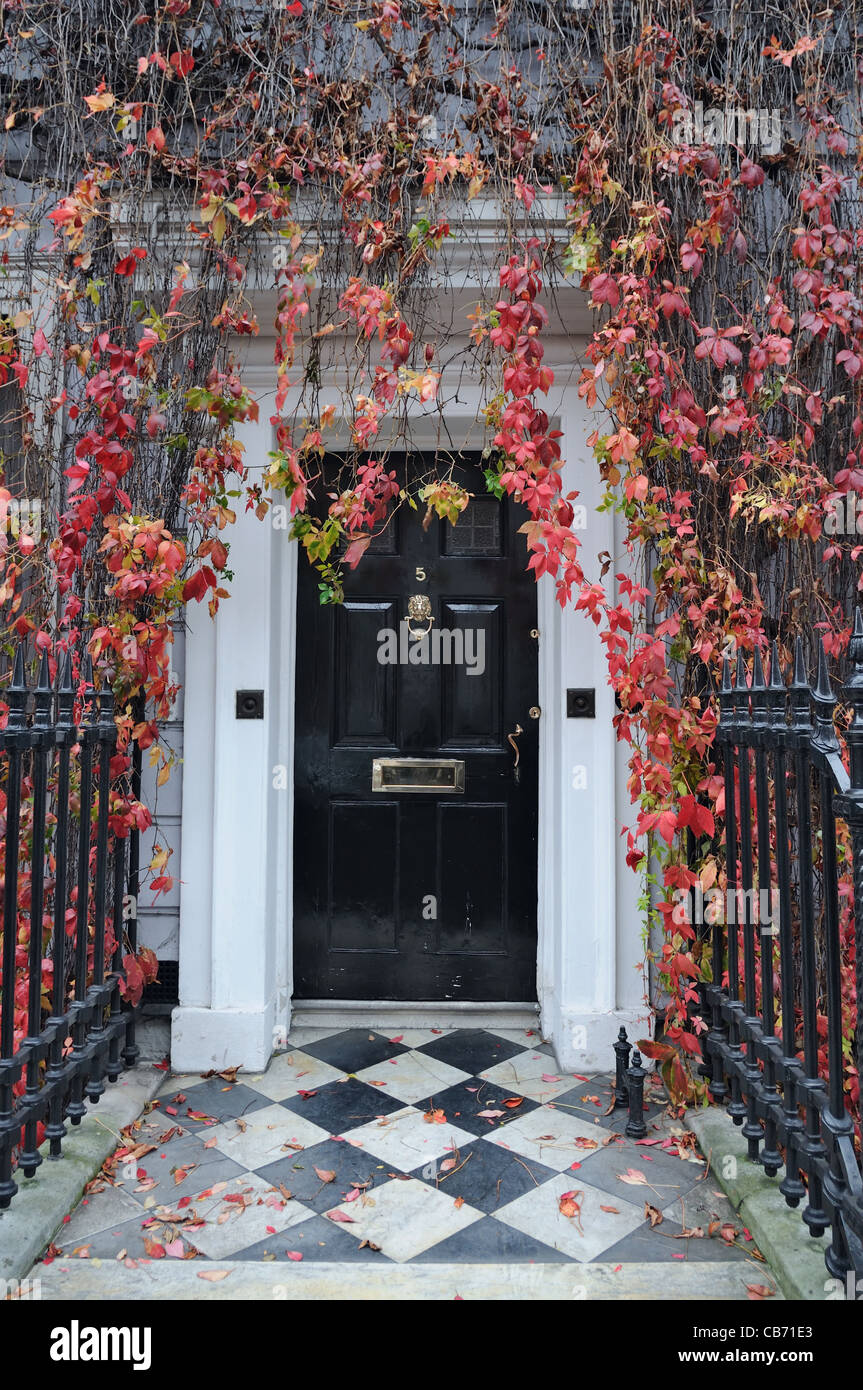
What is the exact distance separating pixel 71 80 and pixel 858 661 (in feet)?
11.4

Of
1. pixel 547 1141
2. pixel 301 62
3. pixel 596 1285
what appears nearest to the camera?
pixel 596 1285

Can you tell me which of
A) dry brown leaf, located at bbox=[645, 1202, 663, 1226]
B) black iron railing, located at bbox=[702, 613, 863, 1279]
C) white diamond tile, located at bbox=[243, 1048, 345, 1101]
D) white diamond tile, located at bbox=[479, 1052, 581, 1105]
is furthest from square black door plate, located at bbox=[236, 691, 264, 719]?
dry brown leaf, located at bbox=[645, 1202, 663, 1226]

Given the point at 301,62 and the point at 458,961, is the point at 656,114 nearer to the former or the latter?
the point at 301,62

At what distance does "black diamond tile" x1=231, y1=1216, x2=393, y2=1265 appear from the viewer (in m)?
2.15

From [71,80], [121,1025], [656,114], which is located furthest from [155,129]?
[121,1025]

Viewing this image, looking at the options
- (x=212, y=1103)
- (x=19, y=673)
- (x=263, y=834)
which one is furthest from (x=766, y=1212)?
(x=19, y=673)

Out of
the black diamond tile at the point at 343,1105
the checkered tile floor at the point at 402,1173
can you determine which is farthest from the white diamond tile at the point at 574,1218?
the black diamond tile at the point at 343,1105

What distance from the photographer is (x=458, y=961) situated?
3701mm

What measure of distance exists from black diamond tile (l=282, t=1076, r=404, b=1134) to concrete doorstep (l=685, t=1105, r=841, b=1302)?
40.7 inches

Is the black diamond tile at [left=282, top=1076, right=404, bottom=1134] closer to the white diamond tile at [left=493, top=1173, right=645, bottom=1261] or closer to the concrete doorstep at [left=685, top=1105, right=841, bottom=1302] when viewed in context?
the white diamond tile at [left=493, top=1173, right=645, bottom=1261]

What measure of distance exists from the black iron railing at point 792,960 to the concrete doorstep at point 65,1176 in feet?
6.15

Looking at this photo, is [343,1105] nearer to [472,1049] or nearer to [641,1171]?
[472,1049]

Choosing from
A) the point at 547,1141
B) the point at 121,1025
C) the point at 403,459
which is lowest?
the point at 547,1141

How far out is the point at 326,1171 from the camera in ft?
8.39
